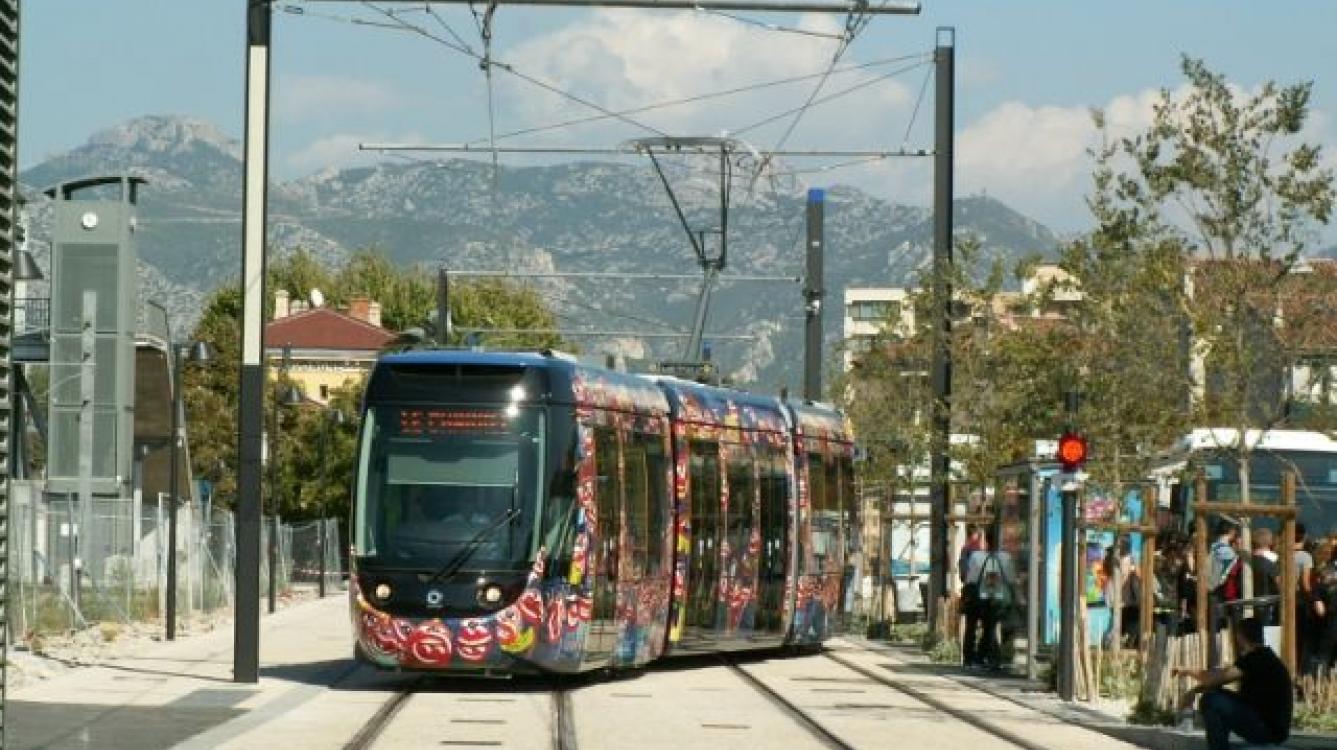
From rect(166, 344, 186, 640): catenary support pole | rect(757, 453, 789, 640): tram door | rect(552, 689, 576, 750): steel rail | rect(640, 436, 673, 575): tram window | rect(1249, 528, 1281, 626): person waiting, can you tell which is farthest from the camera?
rect(166, 344, 186, 640): catenary support pole

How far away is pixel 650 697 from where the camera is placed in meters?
25.1

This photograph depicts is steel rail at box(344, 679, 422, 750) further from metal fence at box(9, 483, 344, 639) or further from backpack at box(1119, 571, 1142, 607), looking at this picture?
backpack at box(1119, 571, 1142, 607)

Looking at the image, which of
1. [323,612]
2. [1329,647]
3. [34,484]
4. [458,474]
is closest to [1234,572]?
[1329,647]

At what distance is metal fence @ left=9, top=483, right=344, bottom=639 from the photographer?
3362cm

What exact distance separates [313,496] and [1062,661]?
240 feet

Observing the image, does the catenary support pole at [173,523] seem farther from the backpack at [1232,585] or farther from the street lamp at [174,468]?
the backpack at [1232,585]

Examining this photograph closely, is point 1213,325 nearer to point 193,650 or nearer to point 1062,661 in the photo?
point 1062,661

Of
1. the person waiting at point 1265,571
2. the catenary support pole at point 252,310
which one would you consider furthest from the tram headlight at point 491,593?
the person waiting at point 1265,571

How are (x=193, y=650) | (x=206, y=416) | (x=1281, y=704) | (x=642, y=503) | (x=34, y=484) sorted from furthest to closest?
(x=206, y=416)
(x=34, y=484)
(x=193, y=650)
(x=642, y=503)
(x=1281, y=704)

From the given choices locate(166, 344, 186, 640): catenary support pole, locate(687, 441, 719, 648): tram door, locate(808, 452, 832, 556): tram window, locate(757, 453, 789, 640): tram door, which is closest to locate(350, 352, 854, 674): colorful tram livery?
locate(687, 441, 719, 648): tram door

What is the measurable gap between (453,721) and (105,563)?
1888 cm

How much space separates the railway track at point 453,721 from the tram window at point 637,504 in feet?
4.83

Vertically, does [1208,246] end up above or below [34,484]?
above

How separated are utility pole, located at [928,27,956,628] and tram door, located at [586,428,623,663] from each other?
10.9m
